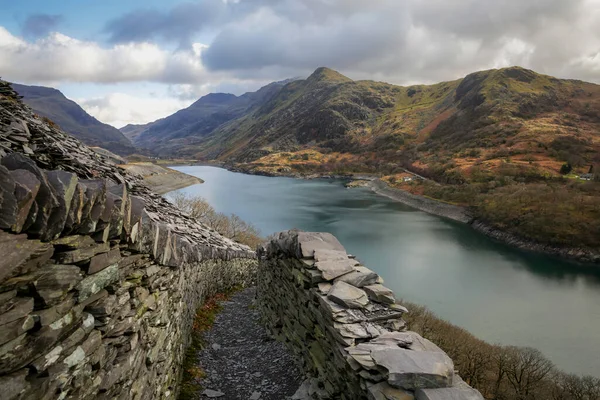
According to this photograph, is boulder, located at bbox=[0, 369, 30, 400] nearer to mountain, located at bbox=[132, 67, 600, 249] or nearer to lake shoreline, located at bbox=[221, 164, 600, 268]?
lake shoreline, located at bbox=[221, 164, 600, 268]

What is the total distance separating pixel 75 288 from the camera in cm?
312

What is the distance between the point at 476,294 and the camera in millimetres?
37375

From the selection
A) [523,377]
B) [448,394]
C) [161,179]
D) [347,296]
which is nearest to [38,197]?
[448,394]

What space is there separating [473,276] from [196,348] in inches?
1578

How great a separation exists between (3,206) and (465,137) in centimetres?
16143

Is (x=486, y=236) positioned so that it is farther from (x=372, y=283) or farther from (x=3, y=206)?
(x=3, y=206)

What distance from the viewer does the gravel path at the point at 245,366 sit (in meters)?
7.95

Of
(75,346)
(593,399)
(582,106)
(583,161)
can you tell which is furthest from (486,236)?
(582,106)

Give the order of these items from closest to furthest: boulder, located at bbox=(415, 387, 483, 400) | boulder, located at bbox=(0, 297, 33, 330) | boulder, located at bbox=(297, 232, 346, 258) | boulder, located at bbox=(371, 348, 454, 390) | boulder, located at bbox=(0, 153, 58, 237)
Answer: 1. boulder, located at bbox=(0, 297, 33, 330)
2. boulder, located at bbox=(0, 153, 58, 237)
3. boulder, located at bbox=(415, 387, 483, 400)
4. boulder, located at bbox=(371, 348, 454, 390)
5. boulder, located at bbox=(297, 232, 346, 258)

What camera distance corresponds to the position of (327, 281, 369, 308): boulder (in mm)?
5824

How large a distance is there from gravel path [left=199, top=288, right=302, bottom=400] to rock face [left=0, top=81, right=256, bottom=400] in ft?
7.93

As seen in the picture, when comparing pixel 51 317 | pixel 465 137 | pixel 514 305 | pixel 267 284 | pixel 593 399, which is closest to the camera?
pixel 51 317

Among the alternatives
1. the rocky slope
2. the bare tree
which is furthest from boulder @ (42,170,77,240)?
the rocky slope

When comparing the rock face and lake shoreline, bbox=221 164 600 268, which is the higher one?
the rock face
